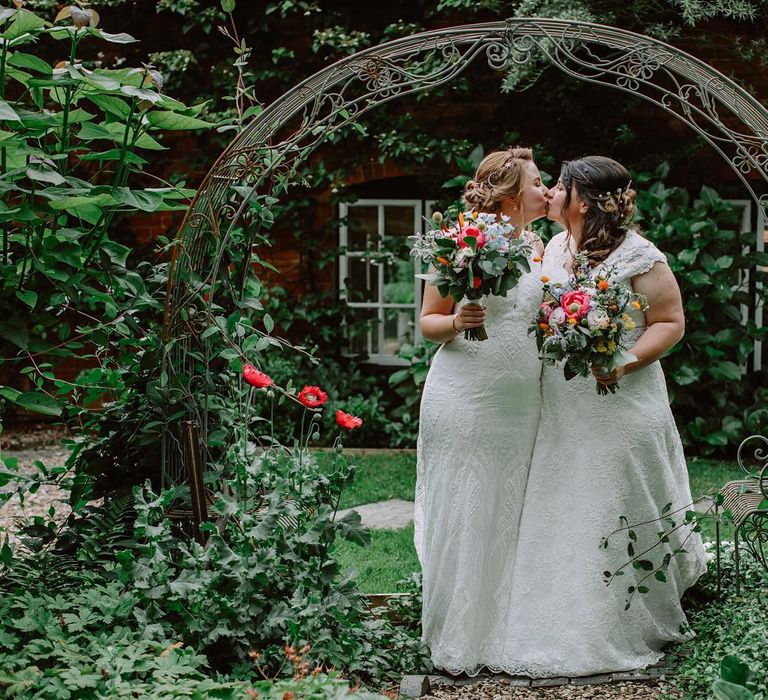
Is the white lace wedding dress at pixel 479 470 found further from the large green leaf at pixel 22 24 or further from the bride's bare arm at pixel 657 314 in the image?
the large green leaf at pixel 22 24

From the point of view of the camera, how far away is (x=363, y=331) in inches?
370

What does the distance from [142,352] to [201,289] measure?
18.8 inches

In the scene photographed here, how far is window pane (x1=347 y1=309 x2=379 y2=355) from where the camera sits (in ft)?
30.3

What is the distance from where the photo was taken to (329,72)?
399 cm

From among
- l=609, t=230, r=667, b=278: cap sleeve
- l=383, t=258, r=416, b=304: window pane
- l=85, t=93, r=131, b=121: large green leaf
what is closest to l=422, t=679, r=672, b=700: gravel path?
l=609, t=230, r=667, b=278: cap sleeve

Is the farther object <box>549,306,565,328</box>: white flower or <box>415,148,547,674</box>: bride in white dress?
<box>415,148,547,674</box>: bride in white dress

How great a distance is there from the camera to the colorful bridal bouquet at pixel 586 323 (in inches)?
145

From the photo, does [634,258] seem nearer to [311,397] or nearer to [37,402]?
[311,397]

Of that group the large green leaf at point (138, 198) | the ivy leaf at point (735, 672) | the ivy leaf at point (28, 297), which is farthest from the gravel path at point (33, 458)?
the ivy leaf at point (735, 672)

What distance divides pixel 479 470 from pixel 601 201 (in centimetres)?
124

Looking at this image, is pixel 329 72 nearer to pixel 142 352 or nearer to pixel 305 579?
Result: pixel 142 352

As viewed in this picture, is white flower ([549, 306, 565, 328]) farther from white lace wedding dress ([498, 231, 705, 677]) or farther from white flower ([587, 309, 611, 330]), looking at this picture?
white lace wedding dress ([498, 231, 705, 677])

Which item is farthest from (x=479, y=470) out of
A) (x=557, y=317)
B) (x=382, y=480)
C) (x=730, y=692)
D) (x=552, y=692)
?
(x=382, y=480)

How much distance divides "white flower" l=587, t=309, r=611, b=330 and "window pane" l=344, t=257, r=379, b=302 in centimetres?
587
